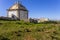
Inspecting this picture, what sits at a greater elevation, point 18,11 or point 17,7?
point 17,7

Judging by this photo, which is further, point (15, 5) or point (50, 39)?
point (15, 5)

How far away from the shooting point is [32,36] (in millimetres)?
11453

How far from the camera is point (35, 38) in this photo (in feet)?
36.3

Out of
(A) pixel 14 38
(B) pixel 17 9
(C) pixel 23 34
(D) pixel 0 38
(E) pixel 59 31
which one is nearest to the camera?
(D) pixel 0 38

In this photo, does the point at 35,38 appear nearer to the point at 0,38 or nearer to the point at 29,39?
the point at 29,39

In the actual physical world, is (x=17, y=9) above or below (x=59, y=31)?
above

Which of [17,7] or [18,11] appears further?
[18,11]

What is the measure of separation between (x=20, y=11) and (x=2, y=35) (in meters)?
20.2

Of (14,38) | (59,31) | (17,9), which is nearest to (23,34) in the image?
(14,38)

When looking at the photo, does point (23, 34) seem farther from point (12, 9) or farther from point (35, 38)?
point (12, 9)

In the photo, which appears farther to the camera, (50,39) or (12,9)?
(12,9)

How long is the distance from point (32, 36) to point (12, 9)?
64.4ft

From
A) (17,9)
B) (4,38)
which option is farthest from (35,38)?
(17,9)

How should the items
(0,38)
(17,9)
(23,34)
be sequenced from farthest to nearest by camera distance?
(17,9) → (23,34) → (0,38)
